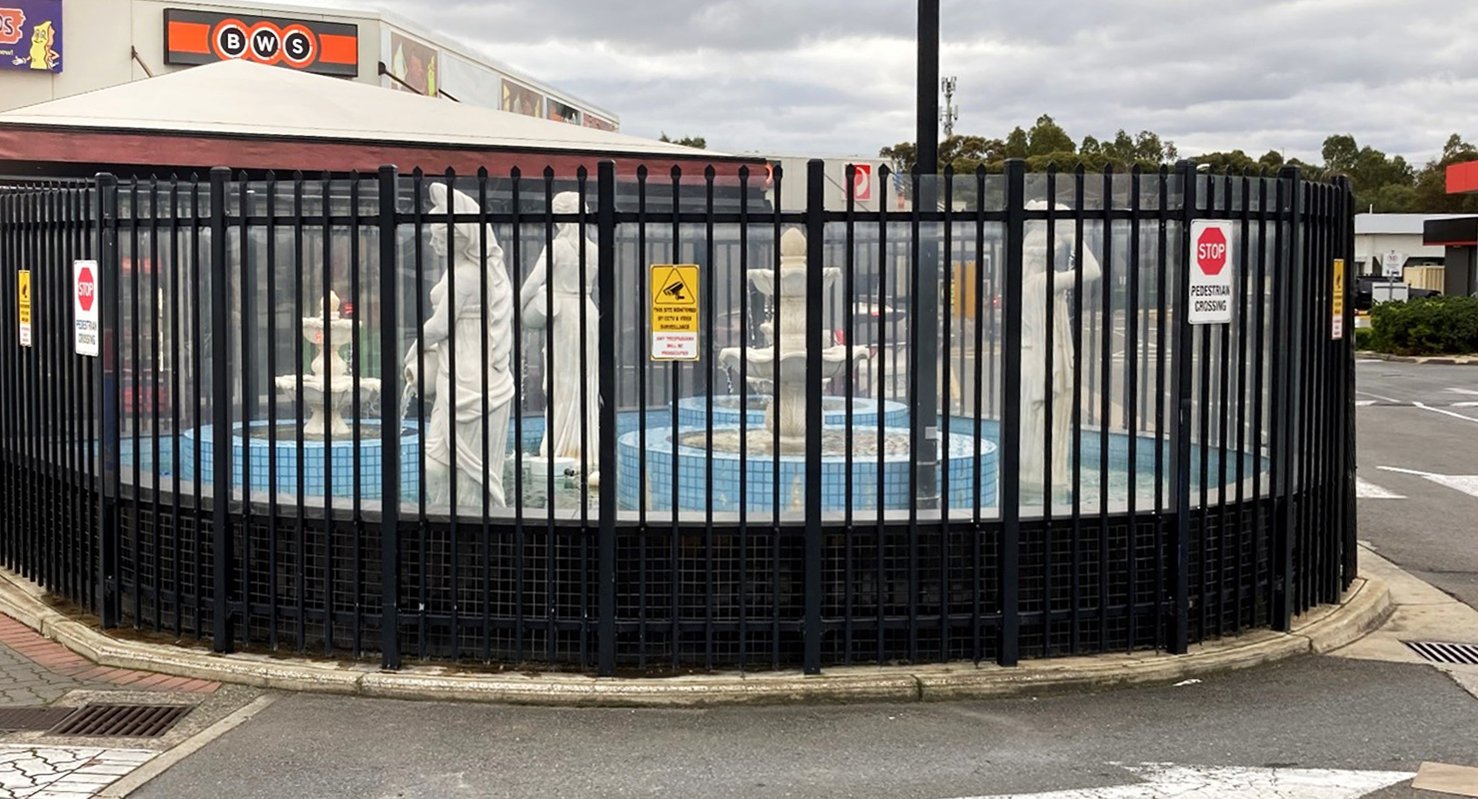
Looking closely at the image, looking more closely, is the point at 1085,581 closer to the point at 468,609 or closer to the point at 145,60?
the point at 468,609

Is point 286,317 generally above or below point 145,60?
below

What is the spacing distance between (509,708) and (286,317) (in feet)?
7.33

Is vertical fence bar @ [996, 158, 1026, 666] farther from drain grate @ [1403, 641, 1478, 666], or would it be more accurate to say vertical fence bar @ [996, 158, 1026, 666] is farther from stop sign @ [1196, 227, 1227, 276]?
drain grate @ [1403, 641, 1478, 666]

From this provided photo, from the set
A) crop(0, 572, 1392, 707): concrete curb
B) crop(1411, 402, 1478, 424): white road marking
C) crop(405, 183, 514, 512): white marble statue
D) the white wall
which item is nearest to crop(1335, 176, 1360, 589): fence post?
crop(0, 572, 1392, 707): concrete curb

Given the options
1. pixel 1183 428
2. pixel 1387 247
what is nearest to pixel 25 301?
pixel 1183 428

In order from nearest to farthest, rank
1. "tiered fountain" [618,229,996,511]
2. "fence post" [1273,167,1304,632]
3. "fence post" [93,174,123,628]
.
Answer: "tiered fountain" [618,229,996,511]
"fence post" [1273,167,1304,632]
"fence post" [93,174,123,628]

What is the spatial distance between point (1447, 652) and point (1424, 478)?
24.3 feet

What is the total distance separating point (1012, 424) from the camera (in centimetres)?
674

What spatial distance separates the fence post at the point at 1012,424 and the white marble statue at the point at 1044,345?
13 centimetres

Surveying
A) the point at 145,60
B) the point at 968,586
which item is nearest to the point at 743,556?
the point at 968,586

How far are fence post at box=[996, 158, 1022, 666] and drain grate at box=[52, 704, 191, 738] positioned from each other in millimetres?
3538

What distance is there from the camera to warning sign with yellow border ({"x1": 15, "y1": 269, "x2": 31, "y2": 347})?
8812 millimetres

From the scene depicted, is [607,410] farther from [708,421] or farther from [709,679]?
[709,679]

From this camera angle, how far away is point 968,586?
680 cm
